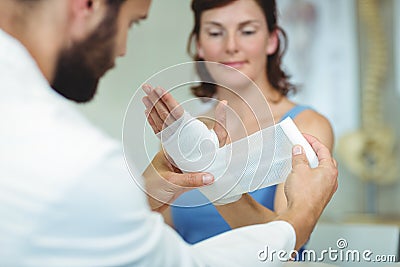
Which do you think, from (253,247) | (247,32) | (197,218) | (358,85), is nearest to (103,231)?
(253,247)

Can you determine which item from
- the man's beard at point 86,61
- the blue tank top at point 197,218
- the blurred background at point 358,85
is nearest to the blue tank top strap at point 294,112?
the blue tank top at point 197,218

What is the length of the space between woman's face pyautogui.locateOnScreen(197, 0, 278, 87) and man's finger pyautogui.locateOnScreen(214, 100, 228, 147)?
0.07 m

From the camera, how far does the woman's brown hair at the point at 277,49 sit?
797 mm

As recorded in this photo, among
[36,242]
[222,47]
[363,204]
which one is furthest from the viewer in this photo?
[363,204]

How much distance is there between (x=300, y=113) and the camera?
83 centimetres

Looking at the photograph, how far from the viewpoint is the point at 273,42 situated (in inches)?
33.8

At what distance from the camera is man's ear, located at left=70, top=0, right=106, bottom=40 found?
2.33 ft

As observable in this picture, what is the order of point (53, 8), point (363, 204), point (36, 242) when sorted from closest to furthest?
1. point (36, 242)
2. point (53, 8)
3. point (363, 204)

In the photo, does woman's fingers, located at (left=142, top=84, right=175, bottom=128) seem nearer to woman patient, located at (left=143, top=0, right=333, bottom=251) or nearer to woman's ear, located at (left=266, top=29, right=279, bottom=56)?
woman patient, located at (left=143, top=0, right=333, bottom=251)

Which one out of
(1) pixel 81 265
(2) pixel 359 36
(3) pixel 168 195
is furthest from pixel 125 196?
(2) pixel 359 36

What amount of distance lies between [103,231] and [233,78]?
1.04 feet

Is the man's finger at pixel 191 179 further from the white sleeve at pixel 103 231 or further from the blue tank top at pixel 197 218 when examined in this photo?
the white sleeve at pixel 103 231

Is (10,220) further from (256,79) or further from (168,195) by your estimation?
(256,79)

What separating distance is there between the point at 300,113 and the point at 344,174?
1.60 ft
